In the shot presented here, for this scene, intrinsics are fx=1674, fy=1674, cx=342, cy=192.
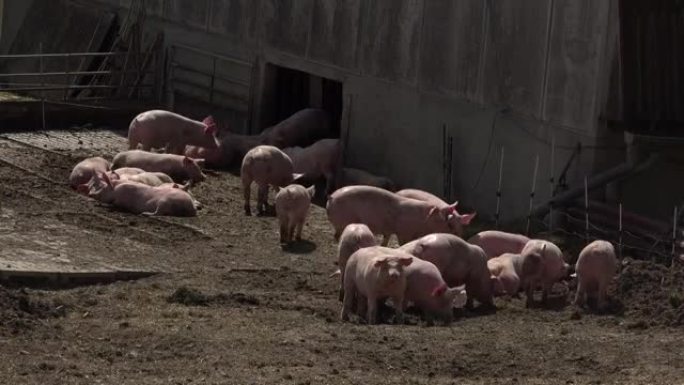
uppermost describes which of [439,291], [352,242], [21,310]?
[352,242]

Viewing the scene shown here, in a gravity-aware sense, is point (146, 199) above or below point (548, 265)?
below

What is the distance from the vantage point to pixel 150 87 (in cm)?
2367

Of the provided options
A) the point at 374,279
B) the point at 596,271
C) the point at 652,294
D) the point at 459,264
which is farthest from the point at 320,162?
the point at 374,279

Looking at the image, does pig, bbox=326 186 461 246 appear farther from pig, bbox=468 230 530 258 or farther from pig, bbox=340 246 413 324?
pig, bbox=340 246 413 324

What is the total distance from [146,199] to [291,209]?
1.81 metres

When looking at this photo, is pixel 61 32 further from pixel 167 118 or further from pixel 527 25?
pixel 527 25

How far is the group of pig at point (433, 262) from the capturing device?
40.2ft

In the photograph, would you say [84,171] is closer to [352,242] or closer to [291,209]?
[291,209]

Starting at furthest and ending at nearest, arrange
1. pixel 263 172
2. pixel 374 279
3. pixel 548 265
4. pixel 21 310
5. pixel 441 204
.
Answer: pixel 263 172
pixel 441 204
pixel 548 265
pixel 374 279
pixel 21 310

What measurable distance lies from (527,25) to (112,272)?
5495 millimetres

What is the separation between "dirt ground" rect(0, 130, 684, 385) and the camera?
10211 millimetres

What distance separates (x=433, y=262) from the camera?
13070 mm

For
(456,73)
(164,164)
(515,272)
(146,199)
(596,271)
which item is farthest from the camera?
(164,164)

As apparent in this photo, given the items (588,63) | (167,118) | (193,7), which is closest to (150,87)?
(193,7)
